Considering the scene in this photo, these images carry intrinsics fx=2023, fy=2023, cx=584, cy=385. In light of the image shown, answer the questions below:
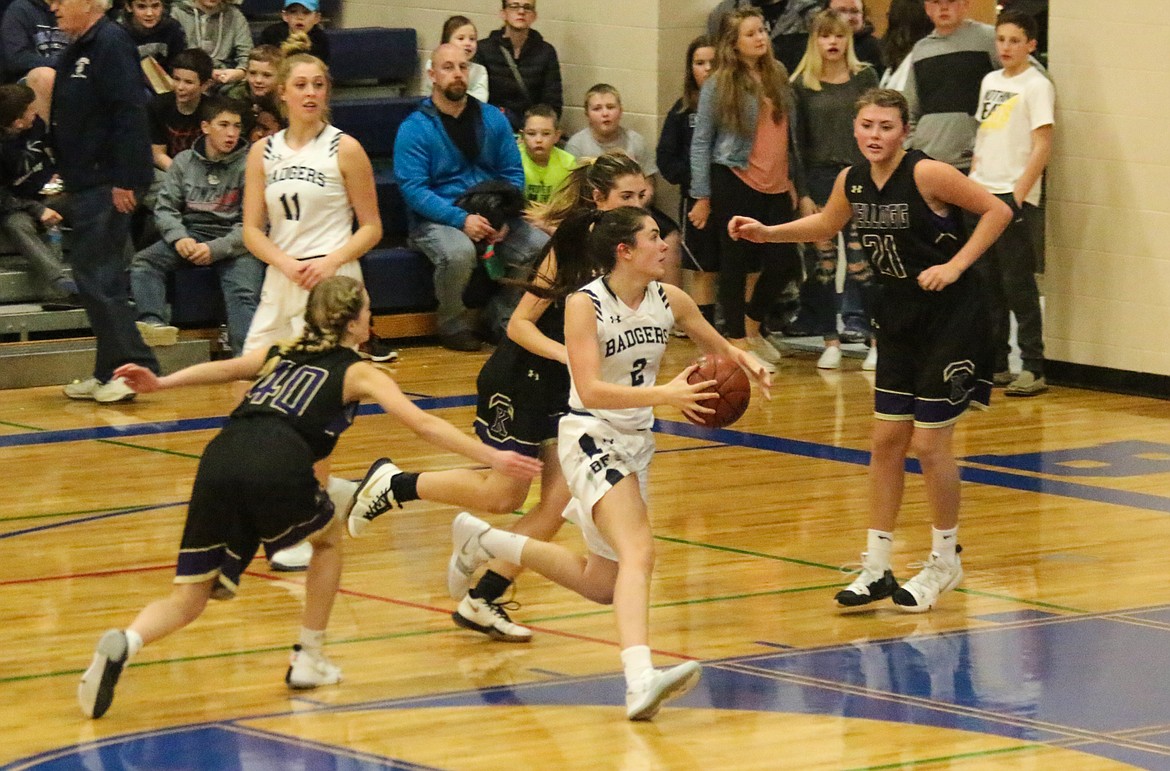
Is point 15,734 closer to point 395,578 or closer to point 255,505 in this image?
point 255,505

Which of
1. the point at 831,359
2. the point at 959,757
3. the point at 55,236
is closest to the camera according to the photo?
the point at 959,757

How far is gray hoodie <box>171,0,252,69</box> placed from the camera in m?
13.6

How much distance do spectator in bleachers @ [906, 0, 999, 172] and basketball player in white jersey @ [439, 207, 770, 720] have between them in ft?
19.1

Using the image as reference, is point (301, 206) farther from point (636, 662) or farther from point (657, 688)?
point (657, 688)

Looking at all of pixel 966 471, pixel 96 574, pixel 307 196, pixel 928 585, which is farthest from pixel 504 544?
pixel 966 471

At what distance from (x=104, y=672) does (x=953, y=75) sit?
7.43 m

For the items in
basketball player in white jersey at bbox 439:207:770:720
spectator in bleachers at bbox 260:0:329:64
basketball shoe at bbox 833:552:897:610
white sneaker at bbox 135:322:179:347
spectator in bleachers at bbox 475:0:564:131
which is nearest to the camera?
basketball player in white jersey at bbox 439:207:770:720

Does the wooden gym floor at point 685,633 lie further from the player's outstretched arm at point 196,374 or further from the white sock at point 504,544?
the player's outstretched arm at point 196,374

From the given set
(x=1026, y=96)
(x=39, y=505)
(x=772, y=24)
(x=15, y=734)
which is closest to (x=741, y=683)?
(x=15, y=734)

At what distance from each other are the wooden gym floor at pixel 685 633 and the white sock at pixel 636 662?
14cm

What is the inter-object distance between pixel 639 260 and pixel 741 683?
50.3 inches

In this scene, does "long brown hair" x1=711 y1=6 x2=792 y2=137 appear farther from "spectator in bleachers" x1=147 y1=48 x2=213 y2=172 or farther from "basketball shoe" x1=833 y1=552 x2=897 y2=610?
"basketball shoe" x1=833 y1=552 x2=897 y2=610

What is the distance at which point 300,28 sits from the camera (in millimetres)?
13344

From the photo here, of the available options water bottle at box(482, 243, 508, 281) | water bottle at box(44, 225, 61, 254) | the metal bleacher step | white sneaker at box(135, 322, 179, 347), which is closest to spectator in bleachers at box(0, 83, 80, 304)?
water bottle at box(44, 225, 61, 254)
